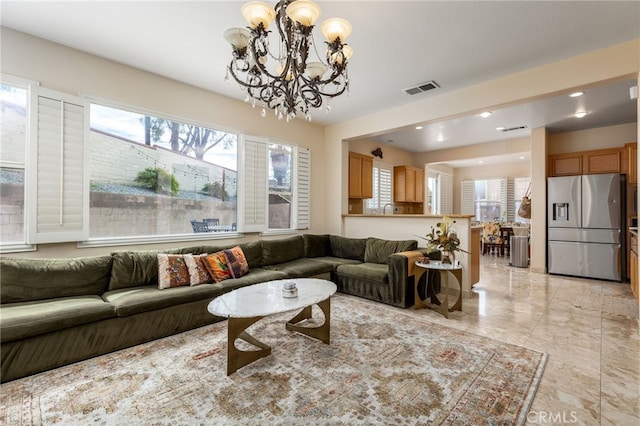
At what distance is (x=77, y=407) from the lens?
175 cm

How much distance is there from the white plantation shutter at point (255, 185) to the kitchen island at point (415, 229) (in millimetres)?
1591

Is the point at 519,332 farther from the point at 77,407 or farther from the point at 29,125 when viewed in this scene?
the point at 29,125

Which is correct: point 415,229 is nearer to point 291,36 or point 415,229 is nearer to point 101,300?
point 291,36

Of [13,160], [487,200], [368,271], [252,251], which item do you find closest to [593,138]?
[487,200]

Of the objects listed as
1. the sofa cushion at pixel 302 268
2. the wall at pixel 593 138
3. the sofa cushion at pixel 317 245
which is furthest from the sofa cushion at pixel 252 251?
the wall at pixel 593 138

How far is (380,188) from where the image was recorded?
6.80 meters

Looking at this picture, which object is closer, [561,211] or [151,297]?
[151,297]

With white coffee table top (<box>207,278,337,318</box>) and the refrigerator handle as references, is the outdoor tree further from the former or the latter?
the refrigerator handle

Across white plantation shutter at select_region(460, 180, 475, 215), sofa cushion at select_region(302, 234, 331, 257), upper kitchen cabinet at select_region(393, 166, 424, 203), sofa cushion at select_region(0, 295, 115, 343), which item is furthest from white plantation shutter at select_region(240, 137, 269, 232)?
white plantation shutter at select_region(460, 180, 475, 215)

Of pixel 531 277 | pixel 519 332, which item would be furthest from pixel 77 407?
pixel 531 277

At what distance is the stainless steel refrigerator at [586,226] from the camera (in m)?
4.82

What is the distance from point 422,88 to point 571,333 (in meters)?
3.15

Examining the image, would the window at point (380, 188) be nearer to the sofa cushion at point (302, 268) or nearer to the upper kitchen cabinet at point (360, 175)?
the upper kitchen cabinet at point (360, 175)

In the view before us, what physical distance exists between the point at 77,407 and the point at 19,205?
6.84 feet
